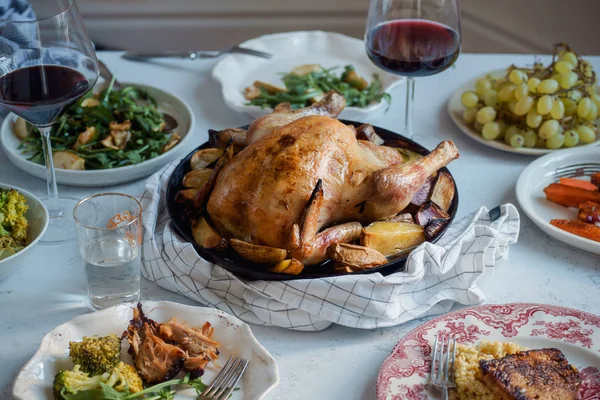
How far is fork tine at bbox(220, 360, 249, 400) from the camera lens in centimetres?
119

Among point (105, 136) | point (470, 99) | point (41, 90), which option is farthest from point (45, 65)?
point (470, 99)

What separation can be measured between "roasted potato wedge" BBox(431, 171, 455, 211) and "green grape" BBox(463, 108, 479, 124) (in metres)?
0.46

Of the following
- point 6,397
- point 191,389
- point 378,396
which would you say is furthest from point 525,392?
point 6,397

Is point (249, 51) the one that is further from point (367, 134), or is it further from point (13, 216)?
Answer: point (13, 216)

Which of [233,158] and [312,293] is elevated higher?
[233,158]

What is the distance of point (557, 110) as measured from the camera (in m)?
1.87

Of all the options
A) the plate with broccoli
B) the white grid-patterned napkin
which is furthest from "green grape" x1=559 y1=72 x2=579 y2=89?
the plate with broccoli

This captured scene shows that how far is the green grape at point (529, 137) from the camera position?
191cm

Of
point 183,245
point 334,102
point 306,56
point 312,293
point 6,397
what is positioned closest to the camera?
point 6,397

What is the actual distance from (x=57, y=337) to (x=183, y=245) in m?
0.31

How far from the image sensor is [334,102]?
1.76 m

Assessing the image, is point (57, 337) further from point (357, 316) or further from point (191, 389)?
point (357, 316)

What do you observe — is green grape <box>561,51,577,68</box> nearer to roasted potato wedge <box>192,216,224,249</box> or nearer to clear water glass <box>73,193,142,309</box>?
roasted potato wedge <box>192,216,224,249</box>

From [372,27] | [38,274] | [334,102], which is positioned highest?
[372,27]
